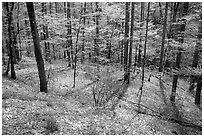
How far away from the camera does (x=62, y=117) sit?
7449mm

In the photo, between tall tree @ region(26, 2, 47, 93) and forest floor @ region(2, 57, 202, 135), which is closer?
forest floor @ region(2, 57, 202, 135)

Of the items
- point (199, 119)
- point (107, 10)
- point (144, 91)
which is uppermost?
point (107, 10)

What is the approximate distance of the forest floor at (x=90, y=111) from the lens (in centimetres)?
671

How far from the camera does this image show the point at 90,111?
8.92 metres

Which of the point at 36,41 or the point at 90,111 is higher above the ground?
the point at 36,41

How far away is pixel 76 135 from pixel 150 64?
1850 centimetres

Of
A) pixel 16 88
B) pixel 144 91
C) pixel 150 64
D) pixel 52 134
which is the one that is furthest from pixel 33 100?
pixel 150 64

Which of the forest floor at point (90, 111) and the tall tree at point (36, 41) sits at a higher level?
the tall tree at point (36, 41)

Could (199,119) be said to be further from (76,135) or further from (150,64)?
(150,64)

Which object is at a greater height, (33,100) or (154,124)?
(33,100)

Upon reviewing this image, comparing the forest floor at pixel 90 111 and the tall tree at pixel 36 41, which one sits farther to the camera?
the tall tree at pixel 36 41

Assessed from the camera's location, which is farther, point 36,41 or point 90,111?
point 36,41

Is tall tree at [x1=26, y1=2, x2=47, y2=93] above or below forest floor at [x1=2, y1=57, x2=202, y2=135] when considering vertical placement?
above

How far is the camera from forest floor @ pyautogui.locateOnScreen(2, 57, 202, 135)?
22.0 ft
